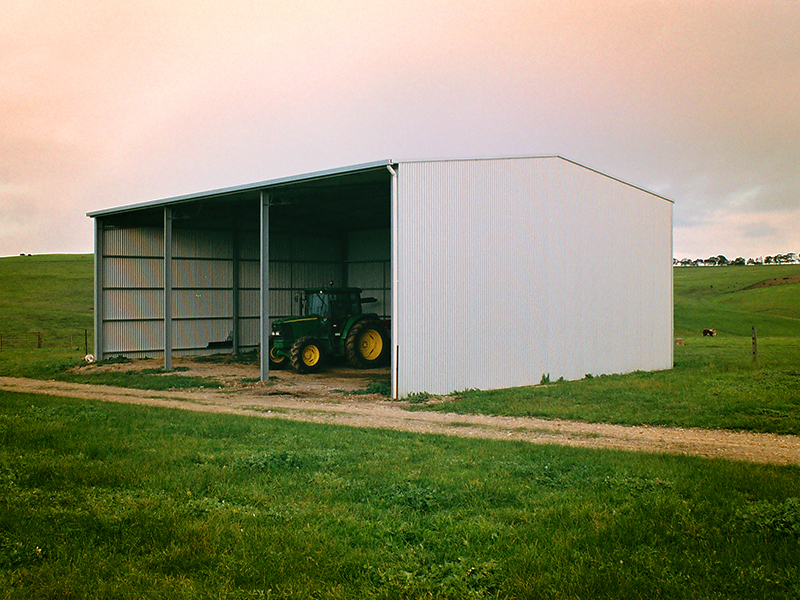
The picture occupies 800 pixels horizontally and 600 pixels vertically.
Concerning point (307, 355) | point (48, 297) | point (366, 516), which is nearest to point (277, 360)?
point (307, 355)

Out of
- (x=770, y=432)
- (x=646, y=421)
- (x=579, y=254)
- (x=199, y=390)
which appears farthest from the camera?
(x=579, y=254)

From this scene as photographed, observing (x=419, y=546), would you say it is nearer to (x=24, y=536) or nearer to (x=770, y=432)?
(x=24, y=536)

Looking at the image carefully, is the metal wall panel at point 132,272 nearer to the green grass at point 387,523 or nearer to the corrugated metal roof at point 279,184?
the corrugated metal roof at point 279,184

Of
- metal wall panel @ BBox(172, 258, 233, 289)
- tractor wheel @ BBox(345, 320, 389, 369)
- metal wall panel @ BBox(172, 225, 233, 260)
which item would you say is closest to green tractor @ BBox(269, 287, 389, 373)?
tractor wheel @ BBox(345, 320, 389, 369)

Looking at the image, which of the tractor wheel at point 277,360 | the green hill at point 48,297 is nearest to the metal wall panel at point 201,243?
the tractor wheel at point 277,360

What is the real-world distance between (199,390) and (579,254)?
10.7 m

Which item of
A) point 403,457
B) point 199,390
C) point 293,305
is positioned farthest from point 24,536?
point 293,305

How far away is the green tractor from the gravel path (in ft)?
6.47

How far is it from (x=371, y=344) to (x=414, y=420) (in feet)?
28.3

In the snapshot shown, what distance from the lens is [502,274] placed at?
1533 cm

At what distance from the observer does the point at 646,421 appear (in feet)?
35.1

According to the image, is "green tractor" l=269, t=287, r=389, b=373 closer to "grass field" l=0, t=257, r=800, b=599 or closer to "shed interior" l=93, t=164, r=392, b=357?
"shed interior" l=93, t=164, r=392, b=357

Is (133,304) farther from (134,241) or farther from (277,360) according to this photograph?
(277,360)

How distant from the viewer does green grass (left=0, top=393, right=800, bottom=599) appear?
419cm
